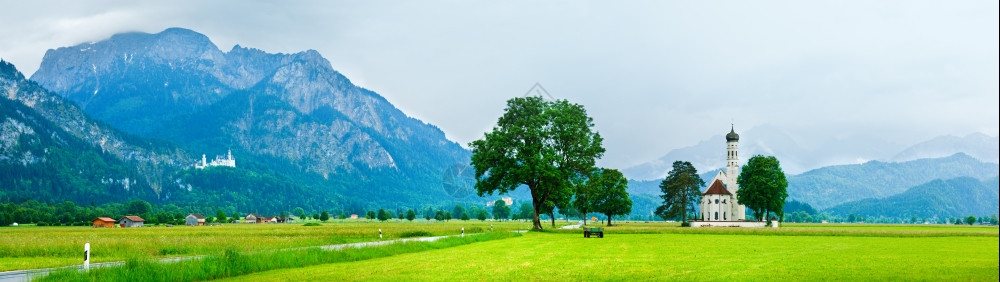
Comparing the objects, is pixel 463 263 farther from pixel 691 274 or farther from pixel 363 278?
pixel 691 274

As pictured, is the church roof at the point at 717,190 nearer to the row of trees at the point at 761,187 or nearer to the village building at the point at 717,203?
the village building at the point at 717,203

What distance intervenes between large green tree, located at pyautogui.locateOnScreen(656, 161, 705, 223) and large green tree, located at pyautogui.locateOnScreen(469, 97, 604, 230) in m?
48.4

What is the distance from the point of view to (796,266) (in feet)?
91.9

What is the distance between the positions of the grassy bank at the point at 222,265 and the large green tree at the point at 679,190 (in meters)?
92.2

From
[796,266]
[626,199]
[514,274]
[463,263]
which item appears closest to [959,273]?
[796,266]

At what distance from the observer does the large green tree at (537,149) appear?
7494cm

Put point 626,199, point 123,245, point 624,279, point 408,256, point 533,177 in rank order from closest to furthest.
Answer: point 624,279 < point 408,256 < point 123,245 < point 533,177 < point 626,199

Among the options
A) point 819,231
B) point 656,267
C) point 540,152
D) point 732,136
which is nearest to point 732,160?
point 732,136

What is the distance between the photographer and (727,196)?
127562 mm

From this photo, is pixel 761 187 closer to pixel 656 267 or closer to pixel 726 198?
pixel 726 198

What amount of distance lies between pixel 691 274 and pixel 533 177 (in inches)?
1979

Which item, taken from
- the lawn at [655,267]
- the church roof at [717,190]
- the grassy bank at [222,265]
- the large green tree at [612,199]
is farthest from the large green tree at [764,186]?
the grassy bank at [222,265]

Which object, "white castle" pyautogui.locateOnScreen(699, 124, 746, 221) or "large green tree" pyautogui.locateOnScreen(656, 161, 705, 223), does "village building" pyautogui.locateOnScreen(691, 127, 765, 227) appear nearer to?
"white castle" pyautogui.locateOnScreen(699, 124, 746, 221)

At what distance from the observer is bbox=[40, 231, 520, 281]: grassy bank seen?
21969mm
